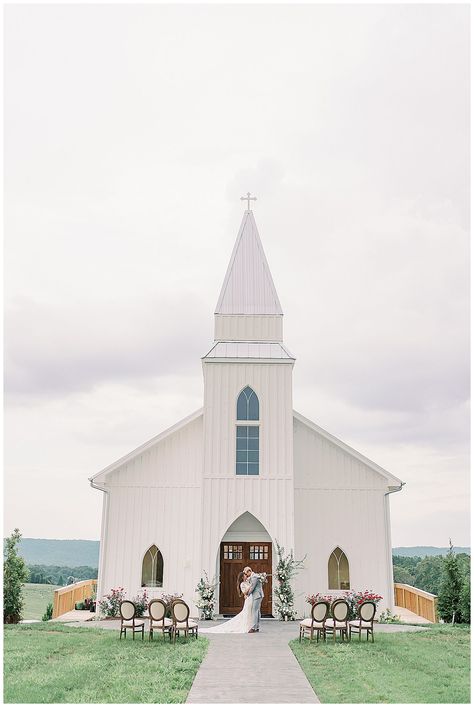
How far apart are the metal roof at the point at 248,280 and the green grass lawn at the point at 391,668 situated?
36.9 feet

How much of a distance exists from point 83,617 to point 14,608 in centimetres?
321

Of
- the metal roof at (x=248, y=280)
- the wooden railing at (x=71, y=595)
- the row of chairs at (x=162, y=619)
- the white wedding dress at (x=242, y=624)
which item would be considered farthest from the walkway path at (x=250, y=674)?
the metal roof at (x=248, y=280)

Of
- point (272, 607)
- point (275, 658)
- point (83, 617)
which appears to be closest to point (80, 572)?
point (83, 617)

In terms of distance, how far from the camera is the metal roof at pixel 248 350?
2158 centimetres

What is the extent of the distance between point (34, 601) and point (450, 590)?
11489 mm

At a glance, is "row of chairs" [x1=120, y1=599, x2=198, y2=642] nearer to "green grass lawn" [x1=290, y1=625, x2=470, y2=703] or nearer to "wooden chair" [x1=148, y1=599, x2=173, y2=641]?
"wooden chair" [x1=148, y1=599, x2=173, y2=641]

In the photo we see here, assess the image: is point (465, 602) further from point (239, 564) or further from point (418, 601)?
point (239, 564)

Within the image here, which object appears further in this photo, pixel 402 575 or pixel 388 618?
pixel 402 575

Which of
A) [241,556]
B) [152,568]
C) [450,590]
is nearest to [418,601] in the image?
[450,590]

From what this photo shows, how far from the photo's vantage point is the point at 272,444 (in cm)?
2095

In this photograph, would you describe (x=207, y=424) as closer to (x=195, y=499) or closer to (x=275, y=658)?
(x=195, y=499)

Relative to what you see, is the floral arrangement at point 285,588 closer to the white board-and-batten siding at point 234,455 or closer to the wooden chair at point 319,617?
the white board-and-batten siding at point 234,455

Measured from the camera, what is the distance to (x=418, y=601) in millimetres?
21703

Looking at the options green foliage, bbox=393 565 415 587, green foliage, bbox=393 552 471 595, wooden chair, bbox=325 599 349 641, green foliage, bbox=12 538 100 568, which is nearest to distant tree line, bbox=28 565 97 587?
green foliage, bbox=12 538 100 568
